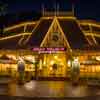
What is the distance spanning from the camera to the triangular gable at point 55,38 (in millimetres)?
45719

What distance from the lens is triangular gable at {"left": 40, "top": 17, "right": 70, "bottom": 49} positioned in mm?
45719

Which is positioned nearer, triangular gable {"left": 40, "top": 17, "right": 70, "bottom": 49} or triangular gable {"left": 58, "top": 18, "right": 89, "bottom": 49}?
triangular gable {"left": 40, "top": 17, "right": 70, "bottom": 49}

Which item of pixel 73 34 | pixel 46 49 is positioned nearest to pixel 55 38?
pixel 46 49

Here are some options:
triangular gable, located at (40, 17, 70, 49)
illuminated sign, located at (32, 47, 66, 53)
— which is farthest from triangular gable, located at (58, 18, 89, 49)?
illuminated sign, located at (32, 47, 66, 53)

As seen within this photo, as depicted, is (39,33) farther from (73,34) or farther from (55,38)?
(73,34)

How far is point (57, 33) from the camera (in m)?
46.5

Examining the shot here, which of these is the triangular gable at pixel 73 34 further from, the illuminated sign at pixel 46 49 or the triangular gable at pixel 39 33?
the triangular gable at pixel 39 33

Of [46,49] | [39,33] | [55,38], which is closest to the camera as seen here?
[46,49]

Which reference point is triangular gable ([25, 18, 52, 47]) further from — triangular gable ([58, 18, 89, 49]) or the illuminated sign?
triangular gable ([58, 18, 89, 49])

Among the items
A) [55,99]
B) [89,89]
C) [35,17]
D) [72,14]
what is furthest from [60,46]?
[35,17]

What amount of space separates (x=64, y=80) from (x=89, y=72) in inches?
151

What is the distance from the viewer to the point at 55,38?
46.1m

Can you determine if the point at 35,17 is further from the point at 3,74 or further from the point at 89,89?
the point at 89,89

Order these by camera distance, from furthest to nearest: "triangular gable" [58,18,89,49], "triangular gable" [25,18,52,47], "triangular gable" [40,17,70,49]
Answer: "triangular gable" [25,18,52,47] → "triangular gable" [58,18,89,49] → "triangular gable" [40,17,70,49]
